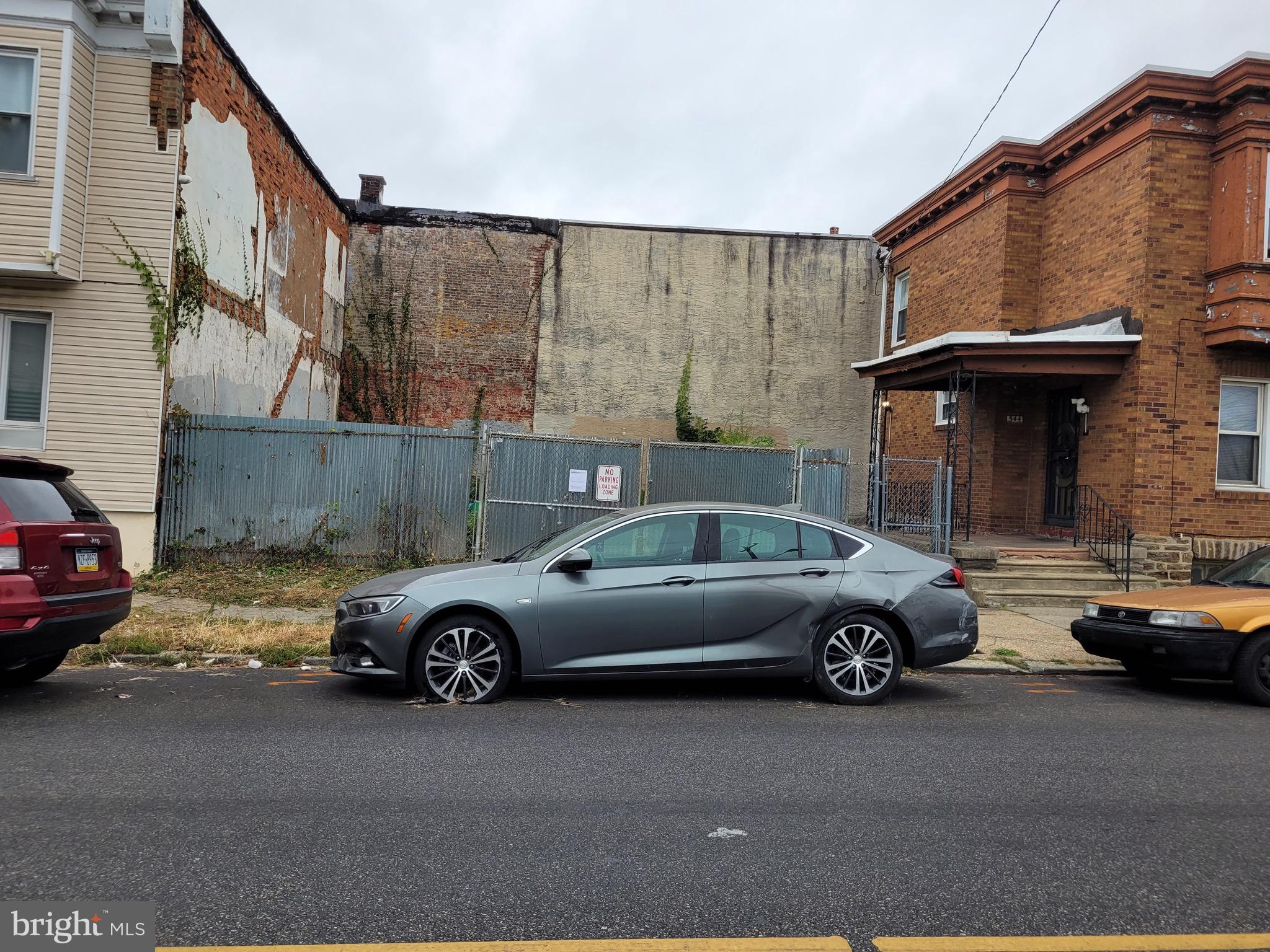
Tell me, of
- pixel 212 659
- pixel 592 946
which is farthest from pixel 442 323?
pixel 592 946

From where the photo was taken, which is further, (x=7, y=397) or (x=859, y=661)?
(x=7, y=397)

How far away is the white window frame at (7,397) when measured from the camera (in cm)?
1168

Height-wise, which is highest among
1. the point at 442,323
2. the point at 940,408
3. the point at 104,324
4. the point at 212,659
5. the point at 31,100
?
the point at 31,100

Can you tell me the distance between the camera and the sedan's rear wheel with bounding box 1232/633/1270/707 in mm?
7656

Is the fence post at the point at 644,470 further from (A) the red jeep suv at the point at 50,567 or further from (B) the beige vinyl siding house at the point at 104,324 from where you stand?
(A) the red jeep suv at the point at 50,567

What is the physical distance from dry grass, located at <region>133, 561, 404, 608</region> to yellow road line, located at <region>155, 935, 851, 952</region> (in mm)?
8141

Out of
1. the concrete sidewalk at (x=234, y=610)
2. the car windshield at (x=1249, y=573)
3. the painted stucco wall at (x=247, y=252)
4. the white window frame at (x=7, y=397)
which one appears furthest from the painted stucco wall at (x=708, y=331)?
the car windshield at (x=1249, y=573)

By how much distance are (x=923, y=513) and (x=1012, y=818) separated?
11.8 metres

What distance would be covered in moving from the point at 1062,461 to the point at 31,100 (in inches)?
619

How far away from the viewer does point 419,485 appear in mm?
13430

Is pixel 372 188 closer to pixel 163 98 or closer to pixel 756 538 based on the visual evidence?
pixel 163 98

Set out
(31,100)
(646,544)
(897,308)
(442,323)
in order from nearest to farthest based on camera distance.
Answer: (646,544) < (31,100) < (897,308) < (442,323)

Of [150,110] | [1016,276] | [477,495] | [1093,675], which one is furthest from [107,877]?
[1016,276]

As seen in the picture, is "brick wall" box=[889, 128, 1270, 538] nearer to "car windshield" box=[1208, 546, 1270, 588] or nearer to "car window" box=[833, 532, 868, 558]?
"car windshield" box=[1208, 546, 1270, 588]
